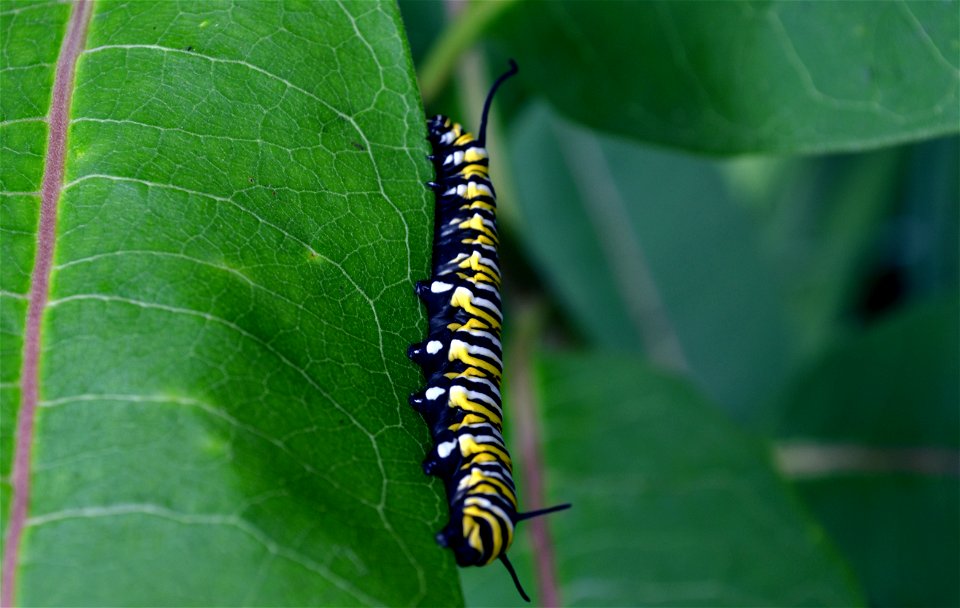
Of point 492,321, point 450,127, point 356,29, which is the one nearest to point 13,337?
point 356,29

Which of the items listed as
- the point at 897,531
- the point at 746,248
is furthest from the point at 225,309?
the point at 746,248

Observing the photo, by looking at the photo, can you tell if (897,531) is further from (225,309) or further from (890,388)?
(225,309)

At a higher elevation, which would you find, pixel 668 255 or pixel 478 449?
pixel 478 449

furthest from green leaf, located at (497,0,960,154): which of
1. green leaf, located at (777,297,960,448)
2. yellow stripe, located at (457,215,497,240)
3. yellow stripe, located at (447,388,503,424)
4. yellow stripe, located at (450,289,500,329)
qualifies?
green leaf, located at (777,297,960,448)

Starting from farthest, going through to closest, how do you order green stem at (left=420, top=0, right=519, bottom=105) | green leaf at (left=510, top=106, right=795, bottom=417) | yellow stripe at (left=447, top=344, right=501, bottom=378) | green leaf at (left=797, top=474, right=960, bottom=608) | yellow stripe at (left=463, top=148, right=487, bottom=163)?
green leaf at (left=510, top=106, right=795, bottom=417) < green leaf at (left=797, top=474, right=960, bottom=608) < green stem at (left=420, top=0, right=519, bottom=105) < yellow stripe at (left=463, top=148, right=487, bottom=163) < yellow stripe at (left=447, top=344, right=501, bottom=378)

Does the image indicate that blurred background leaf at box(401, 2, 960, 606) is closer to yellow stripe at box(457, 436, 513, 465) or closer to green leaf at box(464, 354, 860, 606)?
green leaf at box(464, 354, 860, 606)

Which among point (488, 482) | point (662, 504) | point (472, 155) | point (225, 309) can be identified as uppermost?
point (225, 309)

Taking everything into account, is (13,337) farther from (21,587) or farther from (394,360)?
(394,360)
